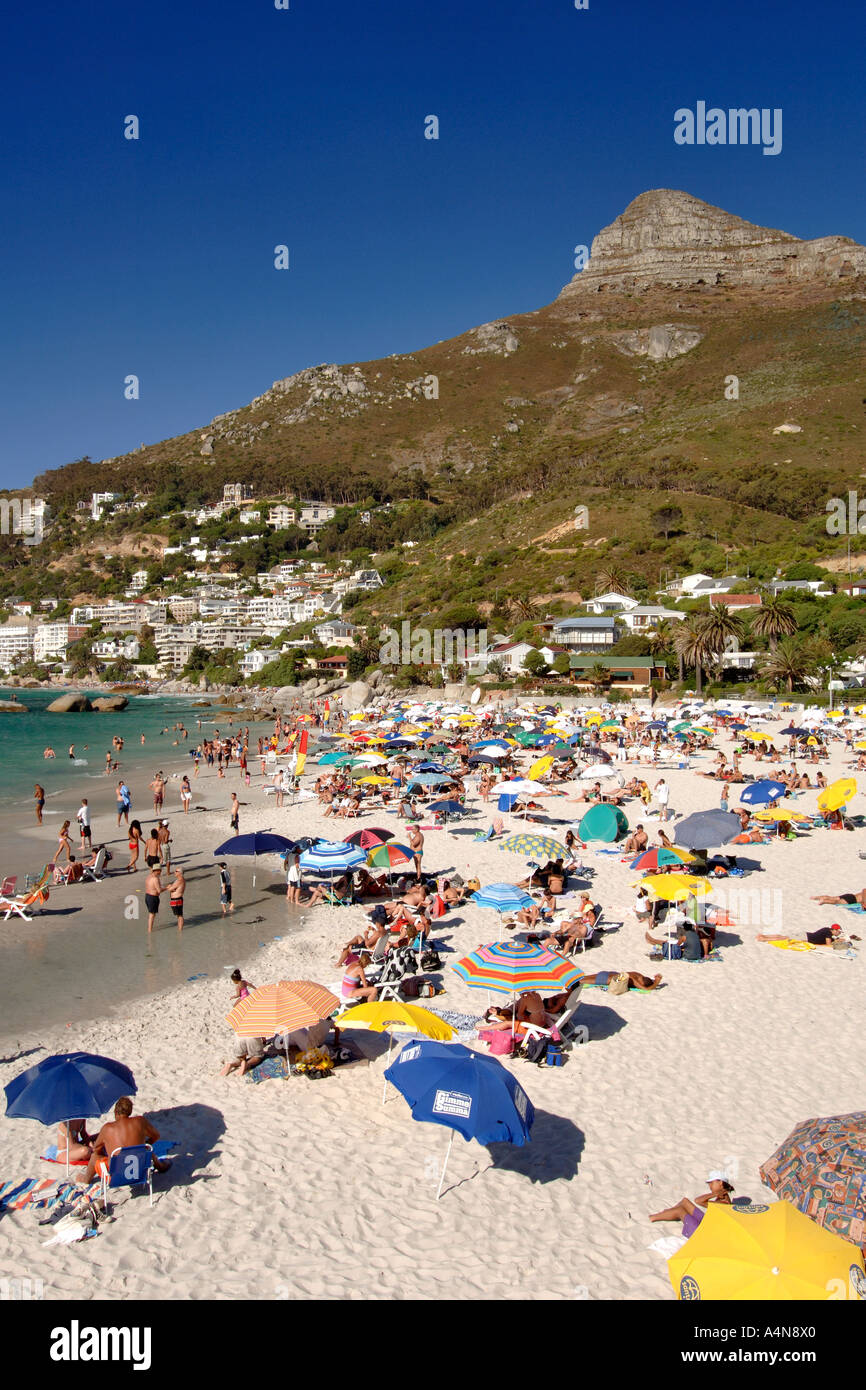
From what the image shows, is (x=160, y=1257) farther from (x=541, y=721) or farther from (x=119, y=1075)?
(x=541, y=721)

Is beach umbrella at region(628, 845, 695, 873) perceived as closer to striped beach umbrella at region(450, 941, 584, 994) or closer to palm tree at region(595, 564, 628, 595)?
striped beach umbrella at region(450, 941, 584, 994)

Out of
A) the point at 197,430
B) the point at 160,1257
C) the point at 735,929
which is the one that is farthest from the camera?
the point at 197,430

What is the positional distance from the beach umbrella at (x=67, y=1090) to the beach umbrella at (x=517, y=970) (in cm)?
333

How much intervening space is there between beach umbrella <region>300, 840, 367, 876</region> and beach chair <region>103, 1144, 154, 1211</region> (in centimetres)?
708

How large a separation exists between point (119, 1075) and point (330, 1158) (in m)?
1.74

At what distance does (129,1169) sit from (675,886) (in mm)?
7237

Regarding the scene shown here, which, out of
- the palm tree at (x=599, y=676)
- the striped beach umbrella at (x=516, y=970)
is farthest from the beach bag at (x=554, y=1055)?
the palm tree at (x=599, y=676)

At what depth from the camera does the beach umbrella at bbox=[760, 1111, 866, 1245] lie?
4801 mm

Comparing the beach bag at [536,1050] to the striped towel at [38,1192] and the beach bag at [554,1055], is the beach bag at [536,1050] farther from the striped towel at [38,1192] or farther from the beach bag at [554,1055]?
the striped towel at [38,1192]

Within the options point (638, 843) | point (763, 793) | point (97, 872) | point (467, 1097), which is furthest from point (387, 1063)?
point (763, 793)

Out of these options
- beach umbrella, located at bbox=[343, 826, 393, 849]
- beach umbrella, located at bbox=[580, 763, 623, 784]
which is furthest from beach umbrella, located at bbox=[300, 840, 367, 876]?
beach umbrella, located at bbox=[580, 763, 623, 784]

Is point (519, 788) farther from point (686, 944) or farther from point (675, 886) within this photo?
point (686, 944)
